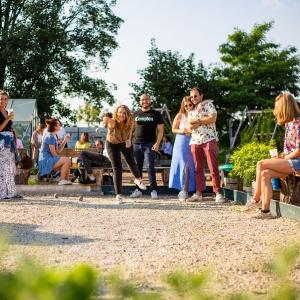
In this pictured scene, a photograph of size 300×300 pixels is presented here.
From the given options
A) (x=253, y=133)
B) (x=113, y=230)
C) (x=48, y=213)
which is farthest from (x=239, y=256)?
(x=253, y=133)

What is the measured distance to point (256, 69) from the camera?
38.8 metres

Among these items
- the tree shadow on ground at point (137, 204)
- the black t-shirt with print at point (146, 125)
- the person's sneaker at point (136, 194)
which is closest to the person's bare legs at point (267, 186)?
the tree shadow on ground at point (137, 204)

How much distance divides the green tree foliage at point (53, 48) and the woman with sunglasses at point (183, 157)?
20.0 m

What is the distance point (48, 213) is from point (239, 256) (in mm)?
3567

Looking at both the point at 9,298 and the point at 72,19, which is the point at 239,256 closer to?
the point at 9,298

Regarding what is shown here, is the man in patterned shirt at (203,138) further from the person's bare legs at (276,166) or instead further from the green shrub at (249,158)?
the person's bare legs at (276,166)

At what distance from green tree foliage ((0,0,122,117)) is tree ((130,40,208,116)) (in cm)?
275

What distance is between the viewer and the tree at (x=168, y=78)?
98.9 ft

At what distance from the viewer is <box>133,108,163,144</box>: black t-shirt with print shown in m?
9.52

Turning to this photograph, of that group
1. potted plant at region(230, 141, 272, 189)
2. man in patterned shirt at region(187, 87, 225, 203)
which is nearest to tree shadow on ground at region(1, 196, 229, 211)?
man in patterned shirt at region(187, 87, 225, 203)

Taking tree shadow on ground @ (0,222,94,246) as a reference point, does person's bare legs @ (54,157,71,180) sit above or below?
above

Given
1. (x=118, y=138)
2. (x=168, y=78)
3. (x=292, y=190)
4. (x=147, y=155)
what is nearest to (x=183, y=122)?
(x=147, y=155)

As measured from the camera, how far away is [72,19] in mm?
32031

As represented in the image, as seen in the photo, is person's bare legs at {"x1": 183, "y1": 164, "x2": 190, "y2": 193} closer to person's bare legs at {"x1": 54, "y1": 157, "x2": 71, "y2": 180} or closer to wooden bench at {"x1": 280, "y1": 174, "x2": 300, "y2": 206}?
wooden bench at {"x1": 280, "y1": 174, "x2": 300, "y2": 206}
